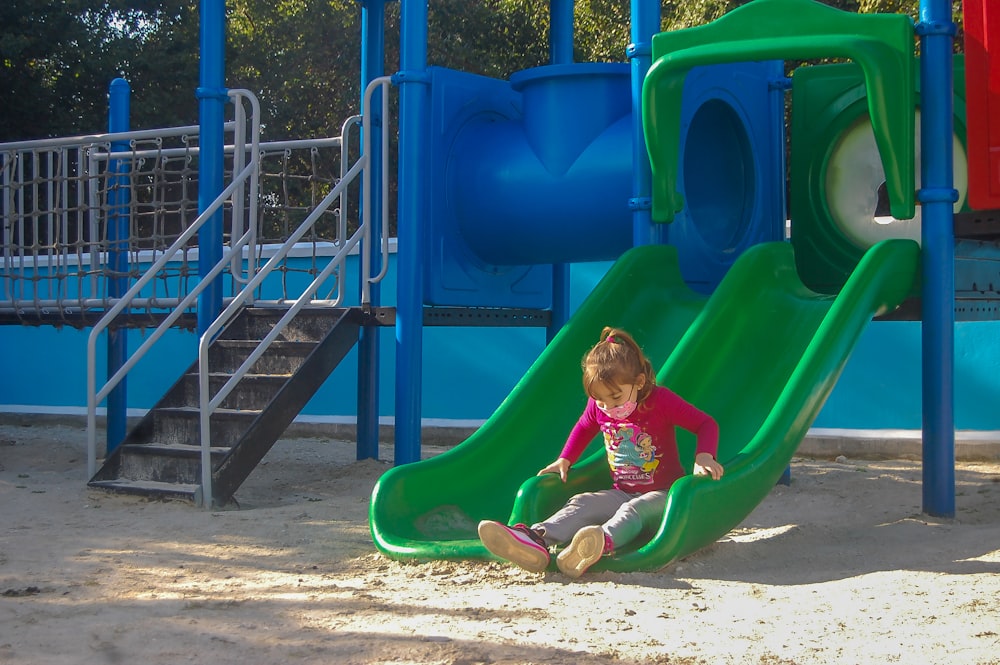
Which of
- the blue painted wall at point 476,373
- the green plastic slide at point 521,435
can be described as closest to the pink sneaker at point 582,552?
the green plastic slide at point 521,435

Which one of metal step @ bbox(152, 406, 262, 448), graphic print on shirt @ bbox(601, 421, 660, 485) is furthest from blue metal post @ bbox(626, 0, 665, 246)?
metal step @ bbox(152, 406, 262, 448)

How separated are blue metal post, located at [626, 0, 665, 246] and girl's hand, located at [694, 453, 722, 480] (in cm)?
198

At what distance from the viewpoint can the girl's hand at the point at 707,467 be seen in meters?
3.95

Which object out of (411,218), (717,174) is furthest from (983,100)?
(411,218)

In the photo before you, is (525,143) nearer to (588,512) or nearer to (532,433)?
(532,433)

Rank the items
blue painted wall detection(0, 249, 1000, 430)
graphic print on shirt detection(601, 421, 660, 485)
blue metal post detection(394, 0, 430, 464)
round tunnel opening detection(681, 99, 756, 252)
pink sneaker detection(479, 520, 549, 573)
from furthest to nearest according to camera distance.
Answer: blue painted wall detection(0, 249, 1000, 430) < round tunnel opening detection(681, 99, 756, 252) < blue metal post detection(394, 0, 430, 464) < graphic print on shirt detection(601, 421, 660, 485) < pink sneaker detection(479, 520, 549, 573)

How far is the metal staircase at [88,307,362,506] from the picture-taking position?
5789 mm

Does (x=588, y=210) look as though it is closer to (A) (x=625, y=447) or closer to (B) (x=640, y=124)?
(B) (x=640, y=124)

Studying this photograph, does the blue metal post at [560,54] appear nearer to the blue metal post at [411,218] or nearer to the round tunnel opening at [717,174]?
the round tunnel opening at [717,174]

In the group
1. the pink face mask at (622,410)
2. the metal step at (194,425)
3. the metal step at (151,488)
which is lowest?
the metal step at (151,488)

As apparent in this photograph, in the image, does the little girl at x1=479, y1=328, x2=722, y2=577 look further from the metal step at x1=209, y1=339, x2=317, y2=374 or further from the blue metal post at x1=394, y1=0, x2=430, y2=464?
the metal step at x1=209, y1=339, x2=317, y2=374

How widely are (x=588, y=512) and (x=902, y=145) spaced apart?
7.65 ft

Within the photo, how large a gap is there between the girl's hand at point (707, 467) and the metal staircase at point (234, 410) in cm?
260

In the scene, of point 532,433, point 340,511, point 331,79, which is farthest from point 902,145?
point 331,79
